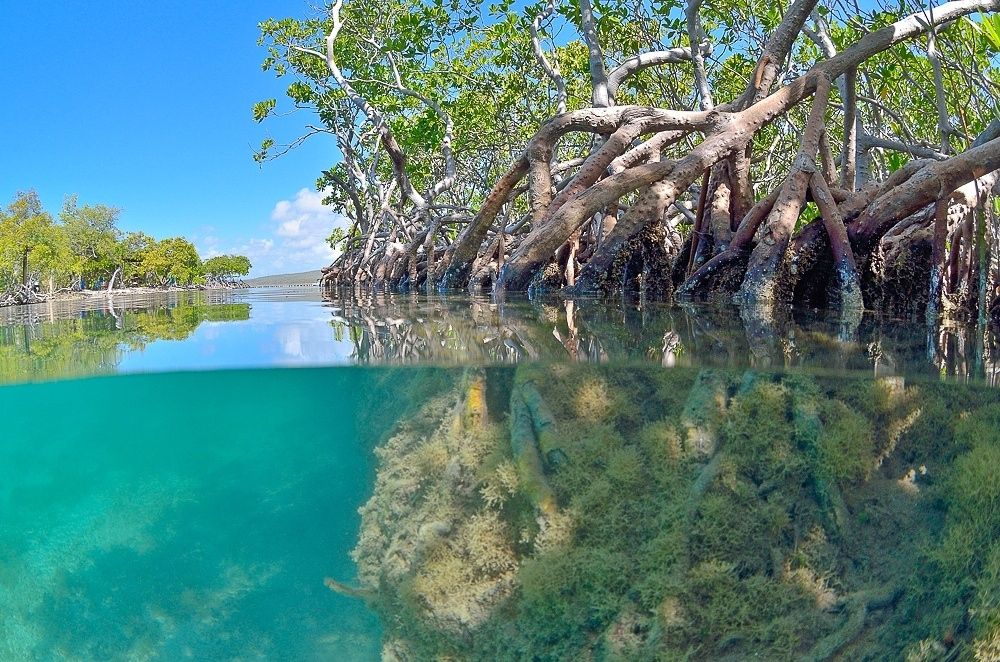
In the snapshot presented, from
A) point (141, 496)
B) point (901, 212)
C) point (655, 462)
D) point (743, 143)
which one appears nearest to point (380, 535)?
point (655, 462)

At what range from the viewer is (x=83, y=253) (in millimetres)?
53688

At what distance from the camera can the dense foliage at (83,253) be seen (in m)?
29.3

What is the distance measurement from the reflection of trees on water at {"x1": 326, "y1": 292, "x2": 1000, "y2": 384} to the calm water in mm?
32

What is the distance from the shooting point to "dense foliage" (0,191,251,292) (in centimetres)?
2928

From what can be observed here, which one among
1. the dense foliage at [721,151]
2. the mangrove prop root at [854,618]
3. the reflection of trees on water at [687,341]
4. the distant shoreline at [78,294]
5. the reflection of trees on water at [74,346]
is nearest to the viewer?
the mangrove prop root at [854,618]

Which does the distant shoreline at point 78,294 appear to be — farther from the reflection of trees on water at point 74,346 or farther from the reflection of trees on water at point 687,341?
the reflection of trees on water at point 687,341

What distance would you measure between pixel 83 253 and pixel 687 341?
5880 cm

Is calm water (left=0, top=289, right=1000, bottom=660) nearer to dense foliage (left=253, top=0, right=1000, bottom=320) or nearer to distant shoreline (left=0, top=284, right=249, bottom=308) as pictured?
dense foliage (left=253, top=0, right=1000, bottom=320)

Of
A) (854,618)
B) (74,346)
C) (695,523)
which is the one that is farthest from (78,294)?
(854,618)

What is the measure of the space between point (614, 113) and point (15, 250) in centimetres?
2811

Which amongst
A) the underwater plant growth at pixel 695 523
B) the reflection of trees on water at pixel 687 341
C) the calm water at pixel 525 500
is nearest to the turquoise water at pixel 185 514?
the calm water at pixel 525 500

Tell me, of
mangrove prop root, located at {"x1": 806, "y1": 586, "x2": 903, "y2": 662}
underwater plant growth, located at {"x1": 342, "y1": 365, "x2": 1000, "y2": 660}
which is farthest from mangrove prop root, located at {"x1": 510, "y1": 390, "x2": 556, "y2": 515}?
mangrove prop root, located at {"x1": 806, "y1": 586, "x2": 903, "y2": 662}

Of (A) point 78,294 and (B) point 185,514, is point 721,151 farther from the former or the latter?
(A) point 78,294

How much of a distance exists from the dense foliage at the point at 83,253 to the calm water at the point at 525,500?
27686 millimetres
